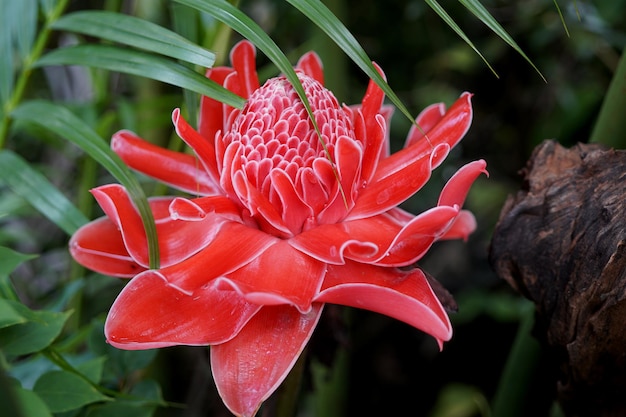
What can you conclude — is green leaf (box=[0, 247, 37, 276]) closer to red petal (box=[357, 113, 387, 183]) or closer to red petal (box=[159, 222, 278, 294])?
red petal (box=[159, 222, 278, 294])

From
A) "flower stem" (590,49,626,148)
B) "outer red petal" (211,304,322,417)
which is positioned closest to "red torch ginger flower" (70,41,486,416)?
"outer red petal" (211,304,322,417)

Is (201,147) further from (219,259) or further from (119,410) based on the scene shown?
(119,410)

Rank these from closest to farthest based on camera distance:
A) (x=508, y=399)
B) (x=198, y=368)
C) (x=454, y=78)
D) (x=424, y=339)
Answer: (x=508, y=399) → (x=198, y=368) → (x=424, y=339) → (x=454, y=78)

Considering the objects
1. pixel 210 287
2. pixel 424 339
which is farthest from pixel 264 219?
pixel 424 339

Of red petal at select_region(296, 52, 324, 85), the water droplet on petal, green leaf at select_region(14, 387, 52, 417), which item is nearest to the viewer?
green leaf at select_region(14, 387, 52, 417)

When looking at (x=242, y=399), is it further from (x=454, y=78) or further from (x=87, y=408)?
(x=454, y=78)

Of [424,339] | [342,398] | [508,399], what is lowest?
[424,339]
